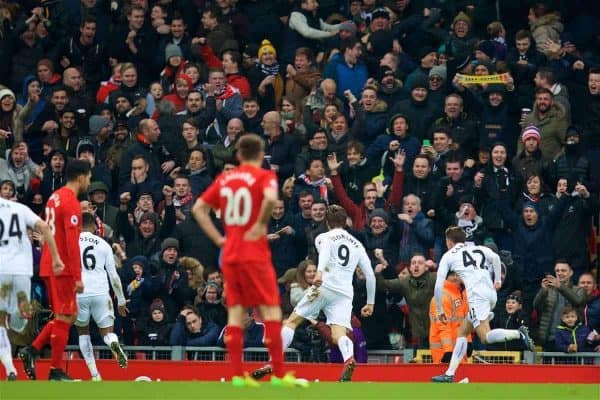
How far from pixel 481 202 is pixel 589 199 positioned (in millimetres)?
1444

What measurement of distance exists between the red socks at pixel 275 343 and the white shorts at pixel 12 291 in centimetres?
436

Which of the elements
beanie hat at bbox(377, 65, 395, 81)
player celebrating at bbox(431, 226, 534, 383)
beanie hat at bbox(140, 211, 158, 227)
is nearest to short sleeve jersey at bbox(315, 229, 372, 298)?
player celebrating at bbox(431, 226, 534, 383)

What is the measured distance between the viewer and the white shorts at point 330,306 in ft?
66.7

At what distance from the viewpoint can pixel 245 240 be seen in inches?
580

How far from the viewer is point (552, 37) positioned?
25234mm

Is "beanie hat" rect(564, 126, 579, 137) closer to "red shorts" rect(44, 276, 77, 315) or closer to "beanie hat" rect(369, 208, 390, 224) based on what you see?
"beanie hat" rect(369, 208, 390, 224)

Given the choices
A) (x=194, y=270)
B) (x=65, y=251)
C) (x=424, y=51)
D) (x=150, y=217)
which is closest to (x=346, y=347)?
(x=65, y=251)

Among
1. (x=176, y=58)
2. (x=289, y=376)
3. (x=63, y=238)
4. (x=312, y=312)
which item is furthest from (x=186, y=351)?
(x=289, y=376)

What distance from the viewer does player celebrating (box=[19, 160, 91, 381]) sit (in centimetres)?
1819

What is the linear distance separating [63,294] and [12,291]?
1.79 feet

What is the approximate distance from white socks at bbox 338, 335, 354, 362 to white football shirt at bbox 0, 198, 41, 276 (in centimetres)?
380

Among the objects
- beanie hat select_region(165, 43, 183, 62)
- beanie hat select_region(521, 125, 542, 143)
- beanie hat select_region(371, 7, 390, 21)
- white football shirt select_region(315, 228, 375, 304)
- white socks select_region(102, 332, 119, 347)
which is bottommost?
white socks select_region(102, 332, 119, 347)

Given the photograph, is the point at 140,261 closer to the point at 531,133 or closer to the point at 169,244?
the point at 169,244

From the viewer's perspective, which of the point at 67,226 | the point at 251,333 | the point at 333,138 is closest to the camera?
the point at 67,226
